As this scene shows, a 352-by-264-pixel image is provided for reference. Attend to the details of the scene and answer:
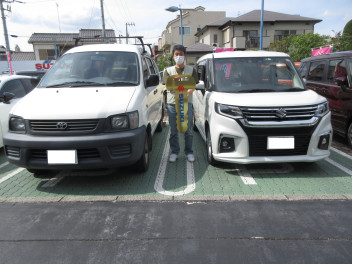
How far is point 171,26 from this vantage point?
48062 mm

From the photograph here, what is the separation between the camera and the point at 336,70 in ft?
17.2

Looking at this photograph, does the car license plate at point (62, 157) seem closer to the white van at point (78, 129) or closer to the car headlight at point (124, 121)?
the white van at point (78, 129)

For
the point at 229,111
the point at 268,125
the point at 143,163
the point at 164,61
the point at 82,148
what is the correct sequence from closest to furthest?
1. the point at 82,148
2. the point at 268,125
3. the point at 229,111
4. the point at 143,163
5. the point at 164,61

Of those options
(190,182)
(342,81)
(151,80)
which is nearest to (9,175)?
(151,80)

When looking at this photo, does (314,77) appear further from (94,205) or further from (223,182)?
(94,205)

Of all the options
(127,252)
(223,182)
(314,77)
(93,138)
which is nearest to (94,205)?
(93,138)

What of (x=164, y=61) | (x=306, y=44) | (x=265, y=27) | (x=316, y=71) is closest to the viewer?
(x=316, y=71)

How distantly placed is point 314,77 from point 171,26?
45575 mm

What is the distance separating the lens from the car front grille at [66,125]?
3221mm

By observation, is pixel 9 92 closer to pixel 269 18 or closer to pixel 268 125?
pixel 268 125

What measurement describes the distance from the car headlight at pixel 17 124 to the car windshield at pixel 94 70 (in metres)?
→ 0.79

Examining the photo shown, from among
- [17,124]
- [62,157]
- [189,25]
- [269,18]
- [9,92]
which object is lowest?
[62,157]

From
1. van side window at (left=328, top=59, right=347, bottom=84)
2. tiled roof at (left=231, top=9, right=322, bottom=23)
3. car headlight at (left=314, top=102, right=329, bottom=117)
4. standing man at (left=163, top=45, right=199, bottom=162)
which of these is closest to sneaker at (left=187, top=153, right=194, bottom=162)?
standing man at (left=163, top=45, right=199, bottom=162)

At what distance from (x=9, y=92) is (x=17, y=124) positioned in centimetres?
220
